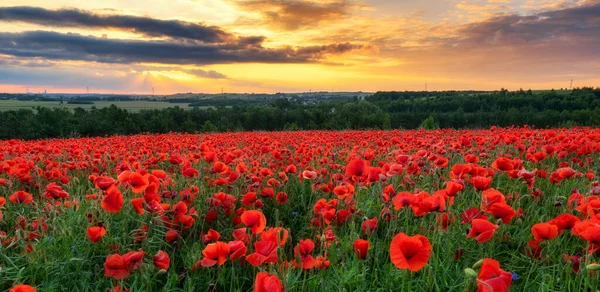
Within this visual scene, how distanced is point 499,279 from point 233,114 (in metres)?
57.2

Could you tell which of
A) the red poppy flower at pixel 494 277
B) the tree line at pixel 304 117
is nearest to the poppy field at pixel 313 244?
the red poppy flower at pixel 494 277

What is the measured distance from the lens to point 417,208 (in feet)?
7.29

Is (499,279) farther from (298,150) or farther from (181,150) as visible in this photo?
(181,150)

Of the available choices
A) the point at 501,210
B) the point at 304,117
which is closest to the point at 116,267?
the point at 501,210

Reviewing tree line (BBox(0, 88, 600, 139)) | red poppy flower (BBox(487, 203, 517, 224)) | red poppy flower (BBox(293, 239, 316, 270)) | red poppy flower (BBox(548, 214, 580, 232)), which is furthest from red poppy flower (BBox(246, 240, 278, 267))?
tree line (BBox(0, 88, 600, 139))

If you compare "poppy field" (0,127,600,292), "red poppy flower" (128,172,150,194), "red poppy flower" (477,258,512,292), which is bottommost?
"poppy field" (0,127,600,292)

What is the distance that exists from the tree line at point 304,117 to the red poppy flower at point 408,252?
18.9 m

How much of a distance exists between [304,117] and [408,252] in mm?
53113

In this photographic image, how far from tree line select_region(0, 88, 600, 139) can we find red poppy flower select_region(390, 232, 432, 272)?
1887 centimetres

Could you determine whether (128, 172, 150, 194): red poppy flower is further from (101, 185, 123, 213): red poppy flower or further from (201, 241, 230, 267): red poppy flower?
(201, 241, 230, 267): red poppy flower

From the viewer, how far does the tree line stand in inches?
1430

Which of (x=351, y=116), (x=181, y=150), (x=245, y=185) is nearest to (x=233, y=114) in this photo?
(x=351, y=116)

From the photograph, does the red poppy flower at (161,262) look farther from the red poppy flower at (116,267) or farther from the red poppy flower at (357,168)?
the red poppy flower at (357,168)

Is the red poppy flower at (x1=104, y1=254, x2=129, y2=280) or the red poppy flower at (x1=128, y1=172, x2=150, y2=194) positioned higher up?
the red poppy flower at (x1=128, y1=172, x2=150, y2=194)
